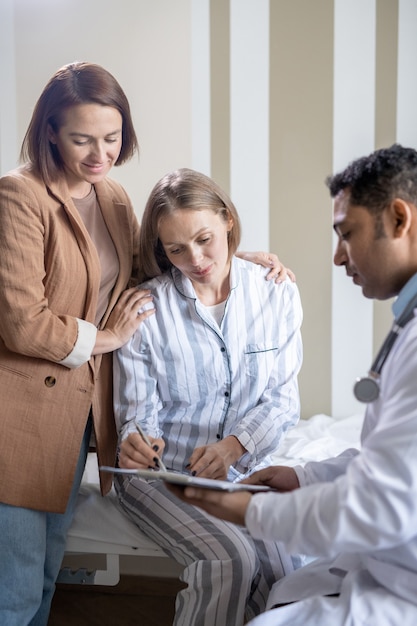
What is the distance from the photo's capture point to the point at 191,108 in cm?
287

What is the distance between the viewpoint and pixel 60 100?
67.7 inches

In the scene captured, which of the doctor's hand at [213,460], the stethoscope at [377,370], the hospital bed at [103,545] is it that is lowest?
→ the hospital bed at [103,545]

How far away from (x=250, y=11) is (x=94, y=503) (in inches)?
74.7

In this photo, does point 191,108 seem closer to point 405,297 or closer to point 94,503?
point 94,503

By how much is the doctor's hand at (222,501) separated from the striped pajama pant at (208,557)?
0.36 m

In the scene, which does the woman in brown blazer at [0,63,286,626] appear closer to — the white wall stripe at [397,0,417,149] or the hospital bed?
the hospital bed

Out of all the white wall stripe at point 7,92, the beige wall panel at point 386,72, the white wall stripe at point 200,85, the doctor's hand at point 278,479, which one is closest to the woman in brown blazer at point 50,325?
the doctor's hand at point 278,479

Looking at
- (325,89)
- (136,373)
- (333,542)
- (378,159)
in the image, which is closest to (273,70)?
(325,89)

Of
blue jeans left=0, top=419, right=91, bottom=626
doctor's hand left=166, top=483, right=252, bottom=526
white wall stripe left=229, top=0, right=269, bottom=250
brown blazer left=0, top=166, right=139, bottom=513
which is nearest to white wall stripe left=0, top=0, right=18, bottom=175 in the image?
white wall stripe left=229, top=0, right=269, bottom=250

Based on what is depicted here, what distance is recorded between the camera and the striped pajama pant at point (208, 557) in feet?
5.02

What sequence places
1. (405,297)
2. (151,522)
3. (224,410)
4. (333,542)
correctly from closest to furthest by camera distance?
(333,542) < (405,297) < (151,522) < (224,410)

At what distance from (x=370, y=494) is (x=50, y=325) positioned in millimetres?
895

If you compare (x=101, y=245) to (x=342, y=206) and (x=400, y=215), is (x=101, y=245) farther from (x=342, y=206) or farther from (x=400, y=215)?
(x=400, y=215)

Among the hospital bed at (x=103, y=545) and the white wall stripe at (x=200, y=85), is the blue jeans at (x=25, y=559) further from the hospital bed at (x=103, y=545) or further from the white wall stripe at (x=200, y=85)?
the white wall stripe at (x=200, y=85)
